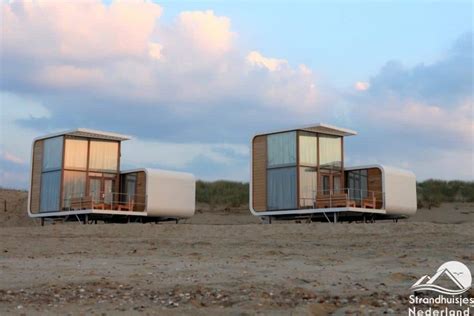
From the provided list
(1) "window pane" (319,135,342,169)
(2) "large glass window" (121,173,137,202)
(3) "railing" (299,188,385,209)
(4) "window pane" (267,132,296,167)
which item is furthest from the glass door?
(1) "window pane" (319,135,342,169)

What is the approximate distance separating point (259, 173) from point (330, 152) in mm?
3188

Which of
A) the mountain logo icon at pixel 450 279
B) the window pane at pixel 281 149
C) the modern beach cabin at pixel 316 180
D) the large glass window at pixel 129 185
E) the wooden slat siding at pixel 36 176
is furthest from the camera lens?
the large glass window at pixel 129 185

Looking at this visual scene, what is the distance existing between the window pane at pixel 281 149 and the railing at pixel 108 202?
628 cm

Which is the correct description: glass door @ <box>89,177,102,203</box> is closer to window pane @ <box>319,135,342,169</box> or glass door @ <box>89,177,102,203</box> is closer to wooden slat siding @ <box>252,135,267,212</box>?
wooden slat siding @ <box>252,135,267,212</box>

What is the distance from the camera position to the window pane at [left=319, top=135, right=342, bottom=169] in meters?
28.1

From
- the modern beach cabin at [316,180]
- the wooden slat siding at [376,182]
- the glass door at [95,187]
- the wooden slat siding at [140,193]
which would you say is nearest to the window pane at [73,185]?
the glass door at [95,187]

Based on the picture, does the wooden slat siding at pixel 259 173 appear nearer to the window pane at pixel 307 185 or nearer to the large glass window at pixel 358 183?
the window pane at pixel 307 185

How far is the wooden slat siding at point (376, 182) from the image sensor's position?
27.6 m

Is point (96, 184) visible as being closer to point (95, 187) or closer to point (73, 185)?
point (95, 187)

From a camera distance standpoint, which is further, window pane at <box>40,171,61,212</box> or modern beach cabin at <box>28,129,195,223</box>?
window pane at <box>40,171,61,212</box>

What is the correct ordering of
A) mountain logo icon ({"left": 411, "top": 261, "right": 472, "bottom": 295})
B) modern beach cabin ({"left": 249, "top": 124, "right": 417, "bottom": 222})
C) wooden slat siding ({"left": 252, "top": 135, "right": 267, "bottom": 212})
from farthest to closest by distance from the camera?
wooden slat siding ({"left": 252, "top": 135, "right": 267, "bottom": 212}), modern beach cabin ({"left": 249, "top": 124, "right": 417, "bottom": 222}), mountain logo icon ({"left": 411, "top": 261, "right": 472, "bottom": 295})

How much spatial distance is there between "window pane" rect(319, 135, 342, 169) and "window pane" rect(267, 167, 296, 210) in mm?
1643

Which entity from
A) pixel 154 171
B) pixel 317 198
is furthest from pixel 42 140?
A: pixel 317 198

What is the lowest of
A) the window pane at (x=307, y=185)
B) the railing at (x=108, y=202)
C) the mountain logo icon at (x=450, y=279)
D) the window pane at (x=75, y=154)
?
the mountain logo icon at (x=450, y=279)
